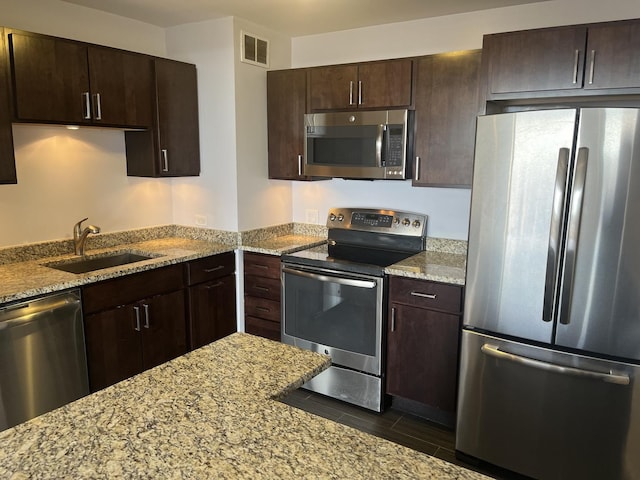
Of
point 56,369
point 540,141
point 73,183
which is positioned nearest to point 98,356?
point 56,369

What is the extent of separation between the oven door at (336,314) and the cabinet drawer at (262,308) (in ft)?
0.29

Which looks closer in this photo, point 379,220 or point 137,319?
point 137,319

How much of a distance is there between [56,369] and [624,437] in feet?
9.00

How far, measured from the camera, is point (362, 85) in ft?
10.5

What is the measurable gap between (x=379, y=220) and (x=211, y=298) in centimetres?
132

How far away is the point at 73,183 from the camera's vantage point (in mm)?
3229

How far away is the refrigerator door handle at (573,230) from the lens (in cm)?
203

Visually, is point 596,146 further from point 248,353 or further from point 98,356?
point 98,356

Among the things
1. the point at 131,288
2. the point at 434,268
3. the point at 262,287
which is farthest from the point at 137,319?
the point at 434,268

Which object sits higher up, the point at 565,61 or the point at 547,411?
the point at 565,61

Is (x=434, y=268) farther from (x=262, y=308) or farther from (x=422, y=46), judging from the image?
(x=422, y=46)

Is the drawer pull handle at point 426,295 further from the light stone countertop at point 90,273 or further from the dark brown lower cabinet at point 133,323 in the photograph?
the dark brown lower cabinet at point 133,323

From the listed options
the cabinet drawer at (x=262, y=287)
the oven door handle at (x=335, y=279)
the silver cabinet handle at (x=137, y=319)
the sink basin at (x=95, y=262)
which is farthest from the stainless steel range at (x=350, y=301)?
the sink basin at (x=95, y=262)

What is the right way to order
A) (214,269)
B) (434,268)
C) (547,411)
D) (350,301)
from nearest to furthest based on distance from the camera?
→ (547,411), (434,268), (350,301), (214,269)
